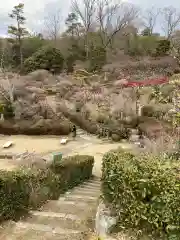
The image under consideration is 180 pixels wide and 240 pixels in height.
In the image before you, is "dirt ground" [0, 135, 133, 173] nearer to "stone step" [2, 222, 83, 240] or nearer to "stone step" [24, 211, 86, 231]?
"stone step" [24, 211, 86, 231]

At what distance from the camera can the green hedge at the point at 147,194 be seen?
4627 mm

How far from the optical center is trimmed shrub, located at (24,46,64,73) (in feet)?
115

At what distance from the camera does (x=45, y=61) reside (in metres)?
35.1

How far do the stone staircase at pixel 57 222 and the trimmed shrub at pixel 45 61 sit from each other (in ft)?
89.8

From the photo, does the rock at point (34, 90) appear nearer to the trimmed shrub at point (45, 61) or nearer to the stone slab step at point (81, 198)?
the trimmed shrub at point (45, 61)

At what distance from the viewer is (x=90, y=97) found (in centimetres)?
2514

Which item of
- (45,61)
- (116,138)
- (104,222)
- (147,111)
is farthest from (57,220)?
(45,61)

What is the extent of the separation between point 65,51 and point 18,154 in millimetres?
27419

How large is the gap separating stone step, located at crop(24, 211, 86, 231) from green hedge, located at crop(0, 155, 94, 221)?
41 centimetres

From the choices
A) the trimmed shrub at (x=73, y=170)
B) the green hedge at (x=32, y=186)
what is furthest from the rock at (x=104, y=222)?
the trimmed shrub at (x=73, y=170)

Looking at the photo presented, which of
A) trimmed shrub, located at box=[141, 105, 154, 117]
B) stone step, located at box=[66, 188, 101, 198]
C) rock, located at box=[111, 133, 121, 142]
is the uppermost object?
trimmed shrub, located at box=[141, 105, 154, 117]

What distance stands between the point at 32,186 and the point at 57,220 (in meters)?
1.59

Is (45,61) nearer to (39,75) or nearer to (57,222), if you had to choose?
(39,75)

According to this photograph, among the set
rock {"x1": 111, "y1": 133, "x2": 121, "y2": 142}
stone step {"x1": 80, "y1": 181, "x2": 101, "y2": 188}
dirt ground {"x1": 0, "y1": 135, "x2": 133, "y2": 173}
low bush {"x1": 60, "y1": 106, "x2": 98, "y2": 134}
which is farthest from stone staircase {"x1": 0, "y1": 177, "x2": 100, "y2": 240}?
low bush {"x1": 60, "y1": 106, "x2": 98, "y2": 134}
